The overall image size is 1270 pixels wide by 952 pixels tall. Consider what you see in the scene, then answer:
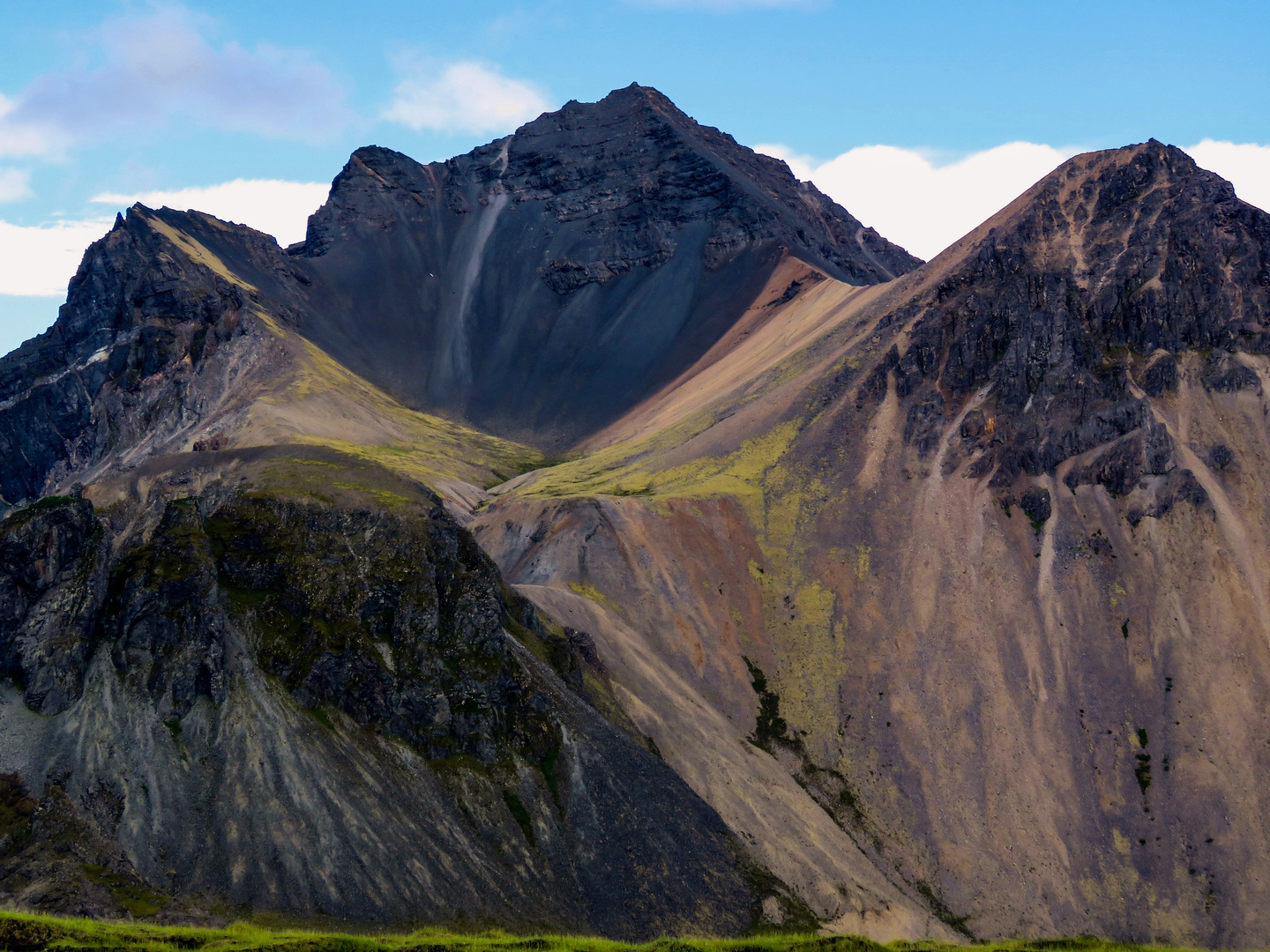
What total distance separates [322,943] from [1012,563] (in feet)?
312

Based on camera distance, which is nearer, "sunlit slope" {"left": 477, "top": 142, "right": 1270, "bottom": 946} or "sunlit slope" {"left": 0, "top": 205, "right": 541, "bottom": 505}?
"sunlit slope" {"left": 477, "top": 142, "right": 1270, "bottom": 946}

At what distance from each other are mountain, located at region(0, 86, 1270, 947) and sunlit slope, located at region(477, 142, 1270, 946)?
1.47 feet

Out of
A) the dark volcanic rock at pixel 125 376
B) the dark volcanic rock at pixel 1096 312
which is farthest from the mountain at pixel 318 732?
the dark volcanic rock at pixel 125 376

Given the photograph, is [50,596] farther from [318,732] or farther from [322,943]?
[322,943]

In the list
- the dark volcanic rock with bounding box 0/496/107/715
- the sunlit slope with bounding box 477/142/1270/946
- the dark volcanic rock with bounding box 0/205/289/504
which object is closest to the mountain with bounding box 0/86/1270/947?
the dark volcanic rock with bounding box 0/496/107/715

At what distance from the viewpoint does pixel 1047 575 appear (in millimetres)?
113875

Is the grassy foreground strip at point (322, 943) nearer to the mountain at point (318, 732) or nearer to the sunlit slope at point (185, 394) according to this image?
the mountain at point (318, 732)

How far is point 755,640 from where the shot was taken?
112688mm

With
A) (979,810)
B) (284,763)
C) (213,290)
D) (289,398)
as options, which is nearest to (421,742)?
(284,763)

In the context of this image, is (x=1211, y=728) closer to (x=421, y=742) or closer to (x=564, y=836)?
(x=564, y=836)

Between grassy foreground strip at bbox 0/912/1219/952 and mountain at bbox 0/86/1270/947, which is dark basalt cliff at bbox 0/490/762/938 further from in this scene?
grassy foreground strip at bbox 0/912/1219/952

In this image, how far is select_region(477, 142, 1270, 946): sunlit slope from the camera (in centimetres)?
9212

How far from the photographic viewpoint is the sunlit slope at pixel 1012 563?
9212cm

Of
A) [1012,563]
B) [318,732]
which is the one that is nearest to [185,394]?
[318,732]
